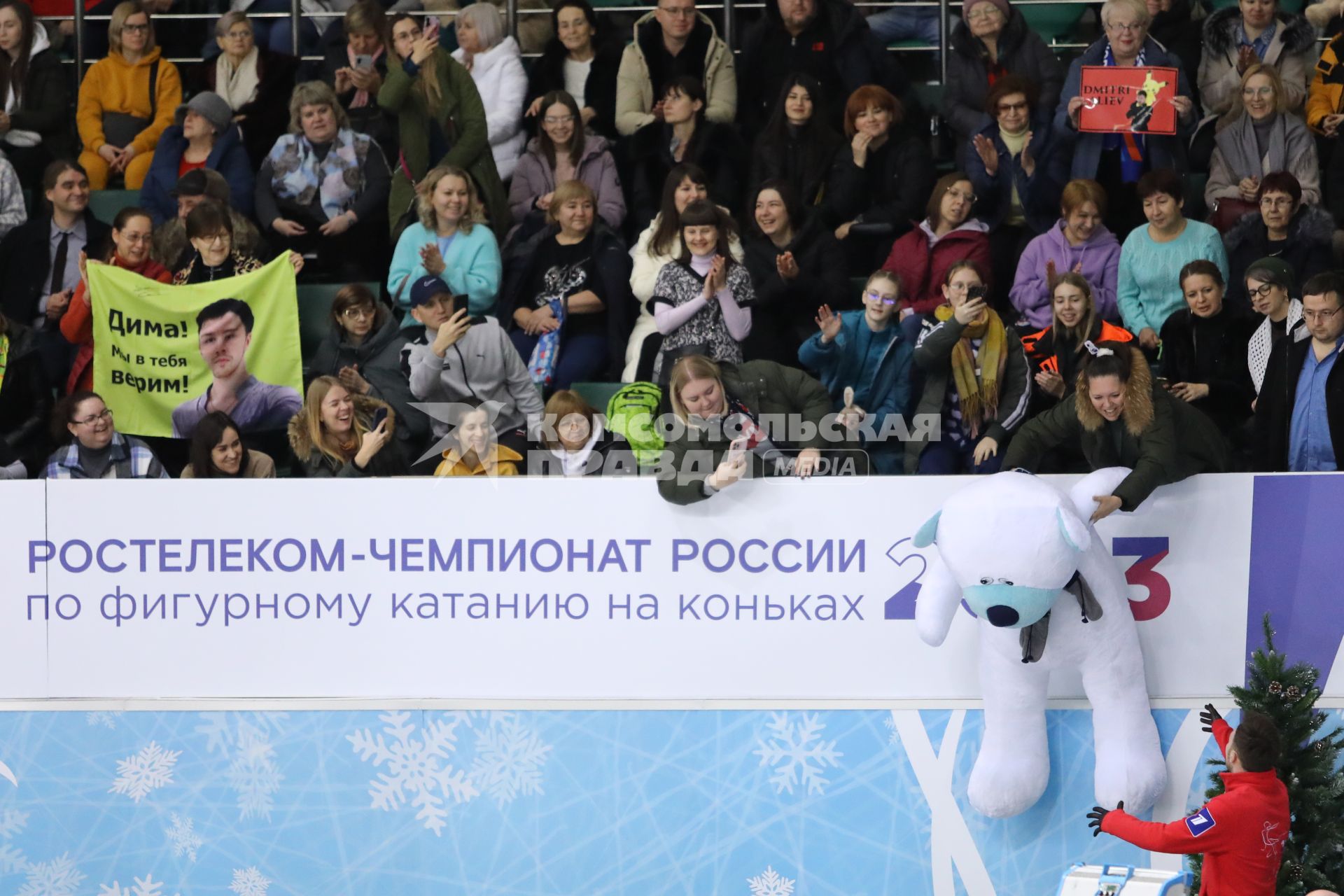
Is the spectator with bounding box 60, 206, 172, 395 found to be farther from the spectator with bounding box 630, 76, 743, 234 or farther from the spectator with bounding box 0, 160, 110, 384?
the spectator with bounding box 630, 76, 743, 234

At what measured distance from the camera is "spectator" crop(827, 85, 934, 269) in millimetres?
6410

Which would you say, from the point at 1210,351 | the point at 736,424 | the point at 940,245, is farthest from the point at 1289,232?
the point at 736,424

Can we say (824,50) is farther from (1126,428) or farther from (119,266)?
(119,266)

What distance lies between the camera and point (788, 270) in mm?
Answer: 6035

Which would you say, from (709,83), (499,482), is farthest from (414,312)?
(709,83)

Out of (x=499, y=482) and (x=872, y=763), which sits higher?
(x=499, y=482)

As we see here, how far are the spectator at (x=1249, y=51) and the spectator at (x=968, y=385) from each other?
5.94 ft

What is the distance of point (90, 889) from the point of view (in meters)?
4.95

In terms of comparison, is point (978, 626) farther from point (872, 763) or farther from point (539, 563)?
point (539, 563)

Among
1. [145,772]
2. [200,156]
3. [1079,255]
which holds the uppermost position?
[200,156]

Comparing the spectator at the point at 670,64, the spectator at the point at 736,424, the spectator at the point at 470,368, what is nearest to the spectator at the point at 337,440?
the spectator at the point at 470,368

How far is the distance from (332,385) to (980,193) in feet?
8.91

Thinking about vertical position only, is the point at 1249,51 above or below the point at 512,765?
above

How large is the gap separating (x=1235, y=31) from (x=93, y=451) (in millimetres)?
4864
